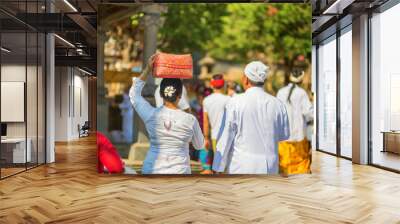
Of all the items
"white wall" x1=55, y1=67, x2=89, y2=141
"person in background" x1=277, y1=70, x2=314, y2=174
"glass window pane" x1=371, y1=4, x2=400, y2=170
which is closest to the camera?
"person in background" x1=277, y1=70, x2=314, y2=174

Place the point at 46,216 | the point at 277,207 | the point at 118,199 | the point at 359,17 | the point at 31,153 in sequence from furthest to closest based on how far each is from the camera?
the point at 359,17
the point at 31,153
the point at 118,199
the point at 277,207
the point at 46,216

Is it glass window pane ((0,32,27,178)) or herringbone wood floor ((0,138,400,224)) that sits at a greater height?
glass window pane ((0,32,27,178))

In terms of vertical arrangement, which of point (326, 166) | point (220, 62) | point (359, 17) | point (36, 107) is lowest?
point (326, 166)

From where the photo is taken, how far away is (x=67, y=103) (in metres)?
16.2

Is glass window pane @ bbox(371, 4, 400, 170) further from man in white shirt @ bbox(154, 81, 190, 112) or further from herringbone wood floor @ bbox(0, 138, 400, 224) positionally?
man in white shirt @ bbox(154, 81, 190, 112)

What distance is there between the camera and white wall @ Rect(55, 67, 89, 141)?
1595 cm

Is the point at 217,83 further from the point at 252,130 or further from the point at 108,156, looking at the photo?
the point at 108,156

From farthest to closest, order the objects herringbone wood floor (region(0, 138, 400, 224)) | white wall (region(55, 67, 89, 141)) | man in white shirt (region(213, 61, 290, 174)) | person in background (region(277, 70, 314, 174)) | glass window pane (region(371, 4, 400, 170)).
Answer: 1. white wall (region(55, 67, 89, 141))
2. glass window pane (region(371, 4, 400, 170))
3. person in background (region(277, 70, 314, 174))
4. man in white shirt (region(213, 61, 290, 174))
5. herringbone wood floor (region(0, 138, 400, 224))

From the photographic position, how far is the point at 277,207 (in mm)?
4609

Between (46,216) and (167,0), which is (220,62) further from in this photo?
(46,216)

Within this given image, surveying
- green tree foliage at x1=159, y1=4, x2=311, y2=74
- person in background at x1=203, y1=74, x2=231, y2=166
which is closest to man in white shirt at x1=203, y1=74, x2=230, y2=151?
person in background at x1=203, y1=74, x2=231, y2=166

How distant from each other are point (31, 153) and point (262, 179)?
4254 millimetres

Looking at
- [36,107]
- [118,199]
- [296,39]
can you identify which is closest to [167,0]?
[296,39]

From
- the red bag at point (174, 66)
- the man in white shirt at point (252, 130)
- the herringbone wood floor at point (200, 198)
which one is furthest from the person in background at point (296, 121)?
the red bag at point (174, 66)
